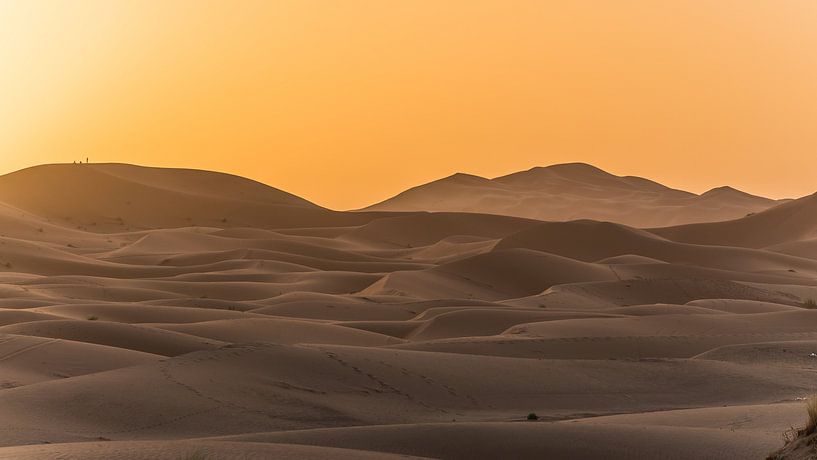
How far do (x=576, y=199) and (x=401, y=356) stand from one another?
132 metres

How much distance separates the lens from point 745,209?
129500mm

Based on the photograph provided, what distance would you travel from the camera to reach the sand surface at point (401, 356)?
1024 centimetres

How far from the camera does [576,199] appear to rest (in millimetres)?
146250

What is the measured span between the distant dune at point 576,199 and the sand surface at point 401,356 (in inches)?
3235

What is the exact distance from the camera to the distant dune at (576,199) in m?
128

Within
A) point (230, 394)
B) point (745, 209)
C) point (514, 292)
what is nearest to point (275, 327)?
point (230, 394)

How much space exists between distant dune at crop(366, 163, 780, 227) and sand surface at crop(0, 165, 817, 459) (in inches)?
3235

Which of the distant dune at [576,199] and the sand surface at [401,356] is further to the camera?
the distant dune at [576,199]

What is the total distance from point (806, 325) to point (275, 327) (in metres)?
9.06

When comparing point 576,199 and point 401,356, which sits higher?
point 576,199

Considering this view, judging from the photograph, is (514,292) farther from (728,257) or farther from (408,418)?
(408,418)

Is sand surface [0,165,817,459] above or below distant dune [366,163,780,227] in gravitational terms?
below

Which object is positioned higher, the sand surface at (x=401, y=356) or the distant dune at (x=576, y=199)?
the distant dune at (x=576, y=199)

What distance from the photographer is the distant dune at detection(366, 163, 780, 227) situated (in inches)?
5034
